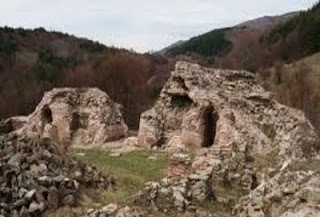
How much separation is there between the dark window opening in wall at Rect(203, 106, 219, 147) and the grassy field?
106 inches

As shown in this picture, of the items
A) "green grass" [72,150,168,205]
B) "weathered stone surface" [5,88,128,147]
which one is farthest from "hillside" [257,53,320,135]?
"green grass" [72,150,168,205]

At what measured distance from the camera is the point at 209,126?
32.5 meters

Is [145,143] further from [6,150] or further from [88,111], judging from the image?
[6,150]

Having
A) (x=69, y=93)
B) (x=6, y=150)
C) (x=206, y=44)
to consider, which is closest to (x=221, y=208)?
(x=6, y=150)

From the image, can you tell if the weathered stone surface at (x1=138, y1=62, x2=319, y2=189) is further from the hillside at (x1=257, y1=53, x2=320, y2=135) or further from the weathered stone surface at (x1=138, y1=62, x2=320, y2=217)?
the hillside at (x1=257, y1=53, x2=320, y2=135)

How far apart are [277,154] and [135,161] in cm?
546

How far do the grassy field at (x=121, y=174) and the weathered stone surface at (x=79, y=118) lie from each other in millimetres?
4729

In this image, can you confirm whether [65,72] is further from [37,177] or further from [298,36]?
[37,177]

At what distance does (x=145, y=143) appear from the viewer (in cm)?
3300

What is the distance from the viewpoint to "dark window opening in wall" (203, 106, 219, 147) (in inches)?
1250

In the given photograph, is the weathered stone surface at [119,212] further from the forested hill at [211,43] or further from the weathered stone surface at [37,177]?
the forested hill at [211,43]

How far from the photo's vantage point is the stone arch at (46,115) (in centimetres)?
3762

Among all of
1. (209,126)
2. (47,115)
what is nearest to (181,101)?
(209,126)

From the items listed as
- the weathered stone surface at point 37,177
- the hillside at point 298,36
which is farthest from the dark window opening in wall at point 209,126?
the hillside at point 298,36
